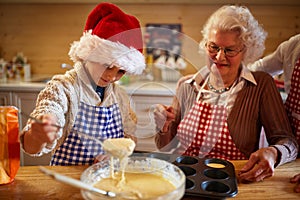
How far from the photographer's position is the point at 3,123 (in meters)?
0.92

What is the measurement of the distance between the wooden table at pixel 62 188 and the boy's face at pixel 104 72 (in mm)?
326

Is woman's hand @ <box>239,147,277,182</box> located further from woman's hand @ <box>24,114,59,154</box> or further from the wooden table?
woman's hand @ <box>24,114,59,154</box>

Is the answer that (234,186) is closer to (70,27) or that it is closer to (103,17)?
(103,17)

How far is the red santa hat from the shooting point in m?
1.08

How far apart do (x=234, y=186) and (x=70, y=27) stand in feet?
7.86

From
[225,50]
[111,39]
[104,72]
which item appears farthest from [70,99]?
[225,50]

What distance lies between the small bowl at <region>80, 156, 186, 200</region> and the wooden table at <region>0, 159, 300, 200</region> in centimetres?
7

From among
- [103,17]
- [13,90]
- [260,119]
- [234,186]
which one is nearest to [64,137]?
[103,17]

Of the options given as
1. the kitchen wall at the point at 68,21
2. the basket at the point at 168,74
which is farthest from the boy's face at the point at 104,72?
the kitchen wall at the point at 68,21

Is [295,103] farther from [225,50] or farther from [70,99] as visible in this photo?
[70,99]

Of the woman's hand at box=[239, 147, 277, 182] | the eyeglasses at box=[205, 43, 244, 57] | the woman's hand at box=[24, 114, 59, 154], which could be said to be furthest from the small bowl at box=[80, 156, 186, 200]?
the eyeglasses at box=[205, 43, 244, 57]

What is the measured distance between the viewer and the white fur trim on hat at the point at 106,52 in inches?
42.4

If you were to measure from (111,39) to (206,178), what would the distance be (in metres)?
0.56

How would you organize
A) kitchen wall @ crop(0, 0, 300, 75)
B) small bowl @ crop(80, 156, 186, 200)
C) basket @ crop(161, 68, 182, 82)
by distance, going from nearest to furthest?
small bowl @ crop(80, 156, 186, 200) < basket @ crop(161, 68, 182, 82) < kitchen wall @ crop(0, 0, 300, 75)
